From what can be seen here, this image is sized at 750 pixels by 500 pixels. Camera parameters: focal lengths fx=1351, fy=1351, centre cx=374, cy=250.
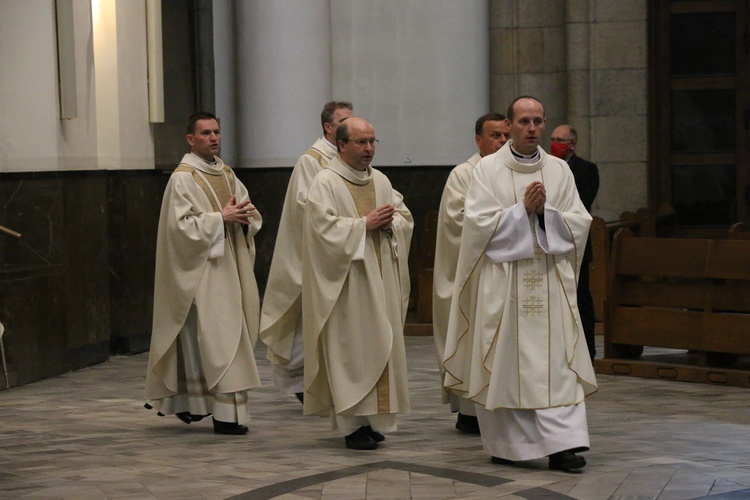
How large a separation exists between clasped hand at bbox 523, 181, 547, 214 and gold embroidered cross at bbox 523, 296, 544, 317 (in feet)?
1.44

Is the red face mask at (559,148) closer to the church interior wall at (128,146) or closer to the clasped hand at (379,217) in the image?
the clasped hand at (379,217)

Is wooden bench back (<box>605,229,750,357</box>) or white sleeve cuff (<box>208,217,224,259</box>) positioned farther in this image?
wooden bench back (<box>605,229,750,357</box>)

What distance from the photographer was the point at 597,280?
1220 centimetres

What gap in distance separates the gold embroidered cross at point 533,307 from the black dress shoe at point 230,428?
2.08m

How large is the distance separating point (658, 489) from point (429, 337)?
637cm

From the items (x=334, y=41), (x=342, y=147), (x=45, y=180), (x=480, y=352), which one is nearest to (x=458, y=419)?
(x=480, y=352)

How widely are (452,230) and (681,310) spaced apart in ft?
8.82

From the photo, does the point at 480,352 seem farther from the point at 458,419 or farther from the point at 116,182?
the point at 116,182

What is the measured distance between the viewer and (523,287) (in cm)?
670

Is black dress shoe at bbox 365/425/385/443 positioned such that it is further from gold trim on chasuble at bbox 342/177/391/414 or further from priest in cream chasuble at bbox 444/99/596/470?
gold trim on chasuble at bbox 342/177/391/414

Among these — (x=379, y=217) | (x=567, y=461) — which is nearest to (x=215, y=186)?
(x=379, y=217)

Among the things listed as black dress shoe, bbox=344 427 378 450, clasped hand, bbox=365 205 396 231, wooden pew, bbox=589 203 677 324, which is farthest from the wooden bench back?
black dress shoe, bbox=344 427 378 450

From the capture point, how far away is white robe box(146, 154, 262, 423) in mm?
7809

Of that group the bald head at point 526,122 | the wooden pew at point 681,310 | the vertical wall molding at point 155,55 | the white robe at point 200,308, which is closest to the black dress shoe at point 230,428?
the white robe at point 200,308
